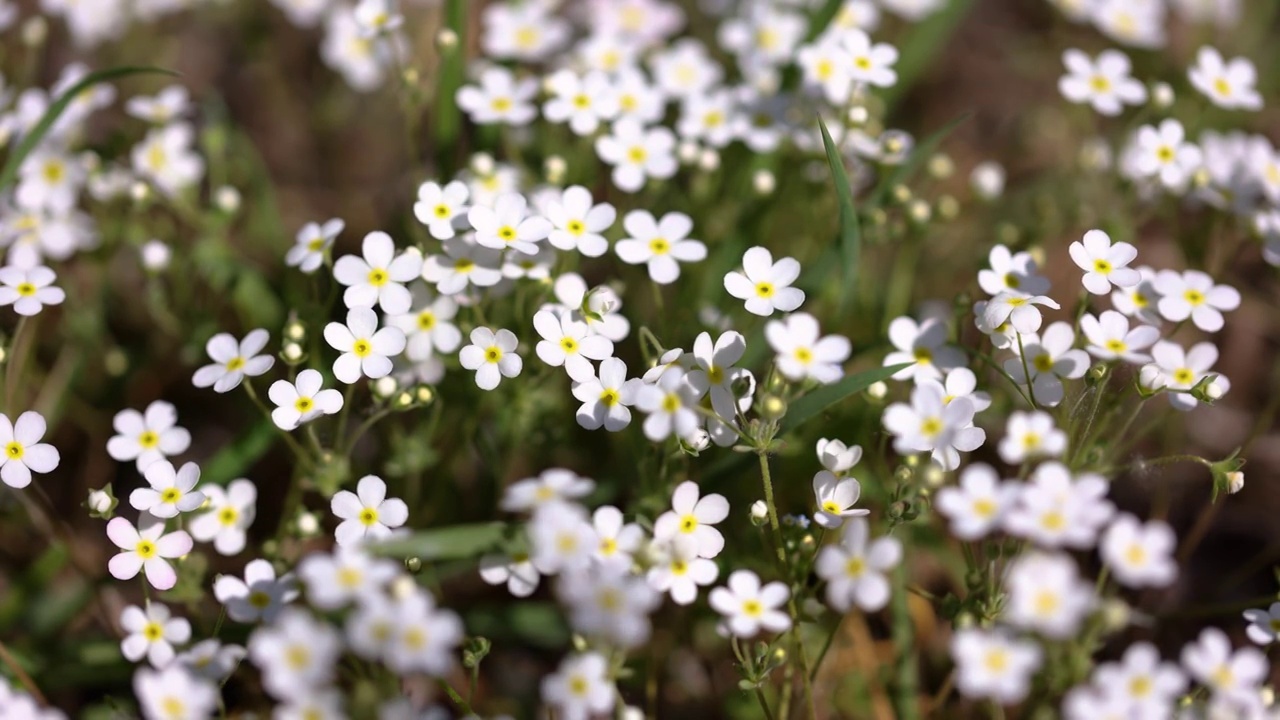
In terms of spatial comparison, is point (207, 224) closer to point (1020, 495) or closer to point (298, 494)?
point (298, 494)

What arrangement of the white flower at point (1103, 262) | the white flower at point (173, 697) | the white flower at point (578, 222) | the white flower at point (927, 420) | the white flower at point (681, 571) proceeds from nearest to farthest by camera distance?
the white flower at point (173, 697), the white flower at point (927, 420), the white flower at point (681, 571), the white flower at point (1103, 262), the white flower at point (578, 222)

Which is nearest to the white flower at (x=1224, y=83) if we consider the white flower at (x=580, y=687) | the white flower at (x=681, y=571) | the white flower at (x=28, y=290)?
the white flower at (x=681, y=571)

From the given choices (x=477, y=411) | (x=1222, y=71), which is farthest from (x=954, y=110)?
(x=477, y=411)

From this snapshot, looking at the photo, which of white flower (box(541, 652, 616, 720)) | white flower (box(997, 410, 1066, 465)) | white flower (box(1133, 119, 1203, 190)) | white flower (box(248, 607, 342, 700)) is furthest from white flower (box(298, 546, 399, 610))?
white flower (box(1133, 119, 1203, 190))

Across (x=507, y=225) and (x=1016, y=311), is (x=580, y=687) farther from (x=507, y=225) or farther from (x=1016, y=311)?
(x=1016, y=311)

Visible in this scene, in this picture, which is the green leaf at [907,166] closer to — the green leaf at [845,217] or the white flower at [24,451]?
the green leaf at [845,217]
